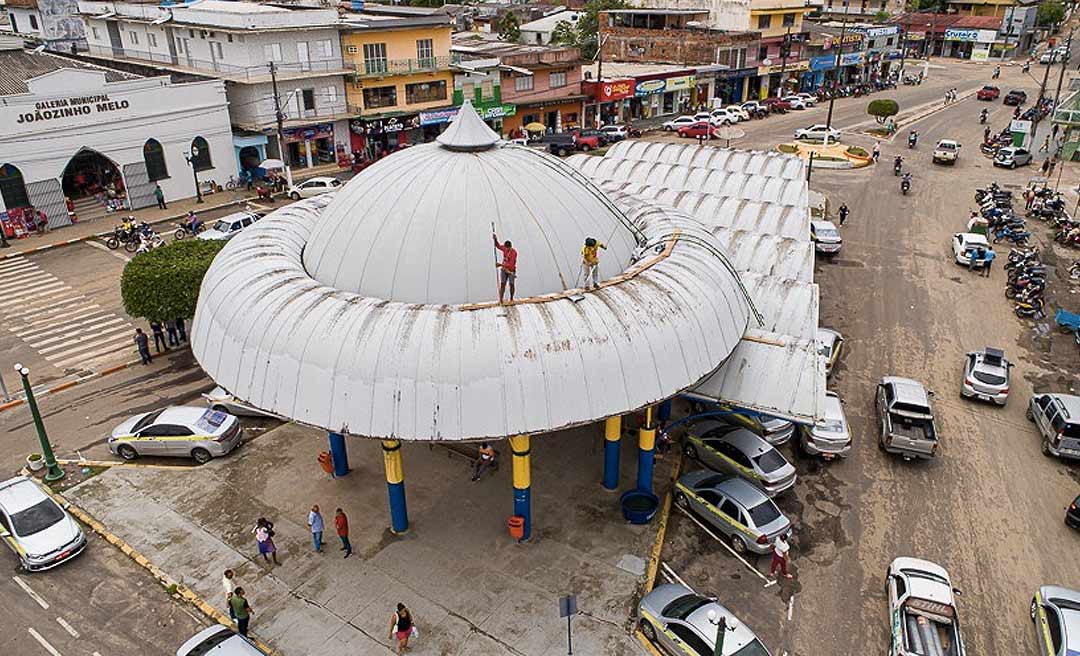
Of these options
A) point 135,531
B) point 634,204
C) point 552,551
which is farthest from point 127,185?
point 552,551

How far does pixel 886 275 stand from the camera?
39.1m

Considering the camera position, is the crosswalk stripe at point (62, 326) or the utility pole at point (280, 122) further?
the utility pole at point (280, 122)

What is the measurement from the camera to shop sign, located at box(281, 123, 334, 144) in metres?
54.0

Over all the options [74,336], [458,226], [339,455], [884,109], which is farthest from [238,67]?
[884,109]

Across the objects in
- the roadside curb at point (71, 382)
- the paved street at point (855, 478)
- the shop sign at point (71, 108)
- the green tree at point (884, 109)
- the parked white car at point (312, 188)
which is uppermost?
the shop sign at point (71, 108)

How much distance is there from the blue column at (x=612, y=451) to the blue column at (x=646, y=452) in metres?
0.66

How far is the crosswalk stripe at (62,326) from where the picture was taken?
3183cm

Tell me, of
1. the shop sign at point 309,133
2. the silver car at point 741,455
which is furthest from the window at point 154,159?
the silver car at point 741,455

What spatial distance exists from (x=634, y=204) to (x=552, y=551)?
41.6ft

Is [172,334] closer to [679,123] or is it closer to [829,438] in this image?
[829,438]

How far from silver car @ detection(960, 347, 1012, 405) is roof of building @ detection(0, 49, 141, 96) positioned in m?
50.0

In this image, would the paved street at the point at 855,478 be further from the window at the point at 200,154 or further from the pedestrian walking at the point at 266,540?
the window at the point at 200,154

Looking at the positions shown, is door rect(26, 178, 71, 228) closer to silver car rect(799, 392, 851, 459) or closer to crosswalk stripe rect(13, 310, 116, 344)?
crosswalk stripe rect(13, 310, 116, 344)

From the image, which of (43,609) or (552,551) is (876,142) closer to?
(552,551)
